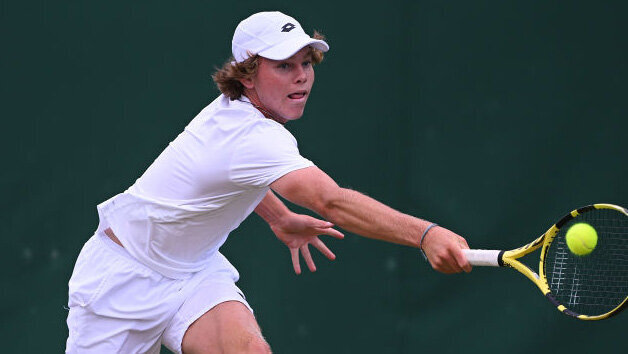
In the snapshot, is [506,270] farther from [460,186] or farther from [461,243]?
[461,243]

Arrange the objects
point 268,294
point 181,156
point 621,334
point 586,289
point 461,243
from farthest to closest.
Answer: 1. point 268,294
2. point 621,334
3. point 586,289
4. point 181,156
5. point 461,243

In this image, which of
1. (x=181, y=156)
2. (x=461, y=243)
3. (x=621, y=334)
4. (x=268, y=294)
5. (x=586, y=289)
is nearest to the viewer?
(x=461, y=243)

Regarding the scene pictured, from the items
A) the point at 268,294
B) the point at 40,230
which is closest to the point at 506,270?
the point at 268,294

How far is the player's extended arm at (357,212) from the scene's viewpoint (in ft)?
11.0

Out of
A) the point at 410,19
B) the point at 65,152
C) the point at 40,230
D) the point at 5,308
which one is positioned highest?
the point at 410,19

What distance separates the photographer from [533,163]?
5023mm

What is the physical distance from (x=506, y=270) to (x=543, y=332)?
0.98 feet

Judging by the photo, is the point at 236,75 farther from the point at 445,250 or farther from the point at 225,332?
the point at 445,250

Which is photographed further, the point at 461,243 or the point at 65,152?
the point at 65,152

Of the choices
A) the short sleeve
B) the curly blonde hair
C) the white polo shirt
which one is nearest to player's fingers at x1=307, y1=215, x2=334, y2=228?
the white polo shirt

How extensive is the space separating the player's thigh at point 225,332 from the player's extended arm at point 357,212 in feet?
1.83

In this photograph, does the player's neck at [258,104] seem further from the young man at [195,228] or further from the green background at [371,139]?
the green background at [371,139]

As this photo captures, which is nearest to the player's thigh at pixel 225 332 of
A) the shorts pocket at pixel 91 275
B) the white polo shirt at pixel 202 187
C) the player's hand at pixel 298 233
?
the white polo shirt at pixel 202 187

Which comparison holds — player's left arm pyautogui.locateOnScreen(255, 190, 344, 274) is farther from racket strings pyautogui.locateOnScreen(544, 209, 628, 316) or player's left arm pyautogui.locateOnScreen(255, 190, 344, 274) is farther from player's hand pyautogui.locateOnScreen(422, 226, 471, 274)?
player's hand pyautogui.locateOnScreen(422, 226, 471, 274)
